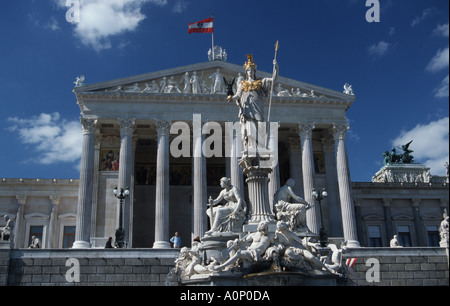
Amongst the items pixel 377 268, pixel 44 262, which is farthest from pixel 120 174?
pixel 377 268

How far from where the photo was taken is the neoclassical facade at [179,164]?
1549 inches

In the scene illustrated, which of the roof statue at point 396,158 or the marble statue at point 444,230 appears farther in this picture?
the roof statue at point 396,158

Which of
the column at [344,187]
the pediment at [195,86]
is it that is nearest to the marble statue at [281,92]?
the pediment at [195,86]

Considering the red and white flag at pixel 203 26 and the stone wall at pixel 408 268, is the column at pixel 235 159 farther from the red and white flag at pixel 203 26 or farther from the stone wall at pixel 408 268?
the stone wall at pixel 408 268

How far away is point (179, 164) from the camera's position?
49031mm

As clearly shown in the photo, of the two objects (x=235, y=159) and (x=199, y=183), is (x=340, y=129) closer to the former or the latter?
(x=235, y=159)

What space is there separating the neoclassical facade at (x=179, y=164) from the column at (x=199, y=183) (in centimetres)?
8

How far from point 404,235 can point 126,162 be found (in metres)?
29.4

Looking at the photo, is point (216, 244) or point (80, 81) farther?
point (80, 81)

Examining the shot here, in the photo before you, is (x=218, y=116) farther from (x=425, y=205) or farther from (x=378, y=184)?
(x=425, y=205)

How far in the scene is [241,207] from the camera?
626 inches

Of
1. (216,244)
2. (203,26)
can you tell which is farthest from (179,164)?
(216,244)

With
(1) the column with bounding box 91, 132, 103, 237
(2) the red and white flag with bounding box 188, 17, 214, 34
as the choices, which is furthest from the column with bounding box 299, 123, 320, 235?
(1) the column with bounding box 91, 132, 103, 237

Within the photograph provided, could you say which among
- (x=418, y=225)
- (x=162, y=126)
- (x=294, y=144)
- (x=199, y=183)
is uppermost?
(x=294, y=144)
